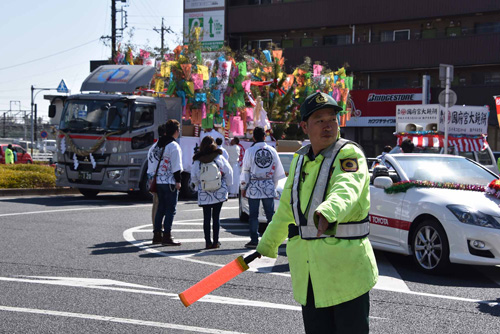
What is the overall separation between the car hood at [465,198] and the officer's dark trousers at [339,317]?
5.35 meters

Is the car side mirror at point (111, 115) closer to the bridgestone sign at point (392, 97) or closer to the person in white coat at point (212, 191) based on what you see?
the person in white coat at point (212, 191)

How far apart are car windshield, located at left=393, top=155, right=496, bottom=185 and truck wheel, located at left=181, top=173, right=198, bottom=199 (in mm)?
11592

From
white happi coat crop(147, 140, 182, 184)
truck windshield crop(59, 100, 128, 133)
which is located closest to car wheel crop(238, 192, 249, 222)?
white happi coat crop(147, 140, 182, 184)

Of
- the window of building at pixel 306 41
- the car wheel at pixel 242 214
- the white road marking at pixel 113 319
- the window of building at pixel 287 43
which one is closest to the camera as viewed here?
the white road marking at pixel 113 319

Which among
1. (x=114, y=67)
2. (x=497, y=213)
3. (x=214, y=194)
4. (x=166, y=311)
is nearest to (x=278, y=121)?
(x=114, y=67)

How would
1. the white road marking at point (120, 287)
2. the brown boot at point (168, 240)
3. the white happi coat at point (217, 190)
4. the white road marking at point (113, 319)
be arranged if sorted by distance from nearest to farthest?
the white road marking at point (113, 319)
the white road marking at point (120, 287)
the white happi coat at point (217, 190)
the brown boot at point (168, 240)

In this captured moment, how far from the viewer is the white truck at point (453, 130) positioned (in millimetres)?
18625

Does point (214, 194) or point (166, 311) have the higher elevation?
point (214, 194)

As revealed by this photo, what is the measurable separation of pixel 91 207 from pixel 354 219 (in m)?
14.4

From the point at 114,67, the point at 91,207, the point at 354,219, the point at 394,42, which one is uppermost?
the point at 394,42

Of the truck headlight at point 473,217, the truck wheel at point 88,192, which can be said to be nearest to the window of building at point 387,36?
the truck wheel at point 88,192

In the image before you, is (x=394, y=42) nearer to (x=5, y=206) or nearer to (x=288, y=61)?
(x=288, y=61)

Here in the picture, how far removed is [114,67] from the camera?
20.9 m

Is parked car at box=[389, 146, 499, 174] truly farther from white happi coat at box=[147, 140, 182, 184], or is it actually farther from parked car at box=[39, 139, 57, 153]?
parked car at box=[39, 139, 57, 153]
